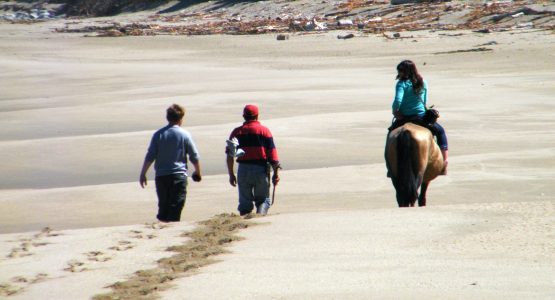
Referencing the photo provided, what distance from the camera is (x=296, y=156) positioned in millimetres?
14938

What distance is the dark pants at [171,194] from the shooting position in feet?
31.2

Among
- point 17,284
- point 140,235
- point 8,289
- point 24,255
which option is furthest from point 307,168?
point 8,289

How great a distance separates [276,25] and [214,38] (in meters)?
3.66

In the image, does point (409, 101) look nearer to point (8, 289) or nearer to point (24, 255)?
point (24, 255)

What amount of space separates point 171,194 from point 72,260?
2.08 m

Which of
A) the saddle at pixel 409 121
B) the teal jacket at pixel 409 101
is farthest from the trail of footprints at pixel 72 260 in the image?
the teal jacket at pixel 409 101

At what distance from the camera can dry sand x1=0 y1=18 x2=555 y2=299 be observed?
22.7ft

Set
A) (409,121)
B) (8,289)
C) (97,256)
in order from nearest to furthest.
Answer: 1. (8,289)
2. (97,256)
3. (409,121)

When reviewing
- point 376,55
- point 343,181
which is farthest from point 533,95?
point 376,55

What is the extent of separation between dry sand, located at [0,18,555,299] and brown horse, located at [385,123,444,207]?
0.86 meters

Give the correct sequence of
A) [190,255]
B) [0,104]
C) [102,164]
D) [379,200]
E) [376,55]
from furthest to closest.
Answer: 1. [376,55]
2. [0,104]
3. [102,164]
4. [379,200]
5. [190,255]

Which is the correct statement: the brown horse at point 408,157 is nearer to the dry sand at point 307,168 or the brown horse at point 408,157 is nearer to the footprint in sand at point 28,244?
the dry sand at point 307,168

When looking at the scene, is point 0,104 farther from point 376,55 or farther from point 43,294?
point 43,294

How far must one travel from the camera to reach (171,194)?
31.4ft
